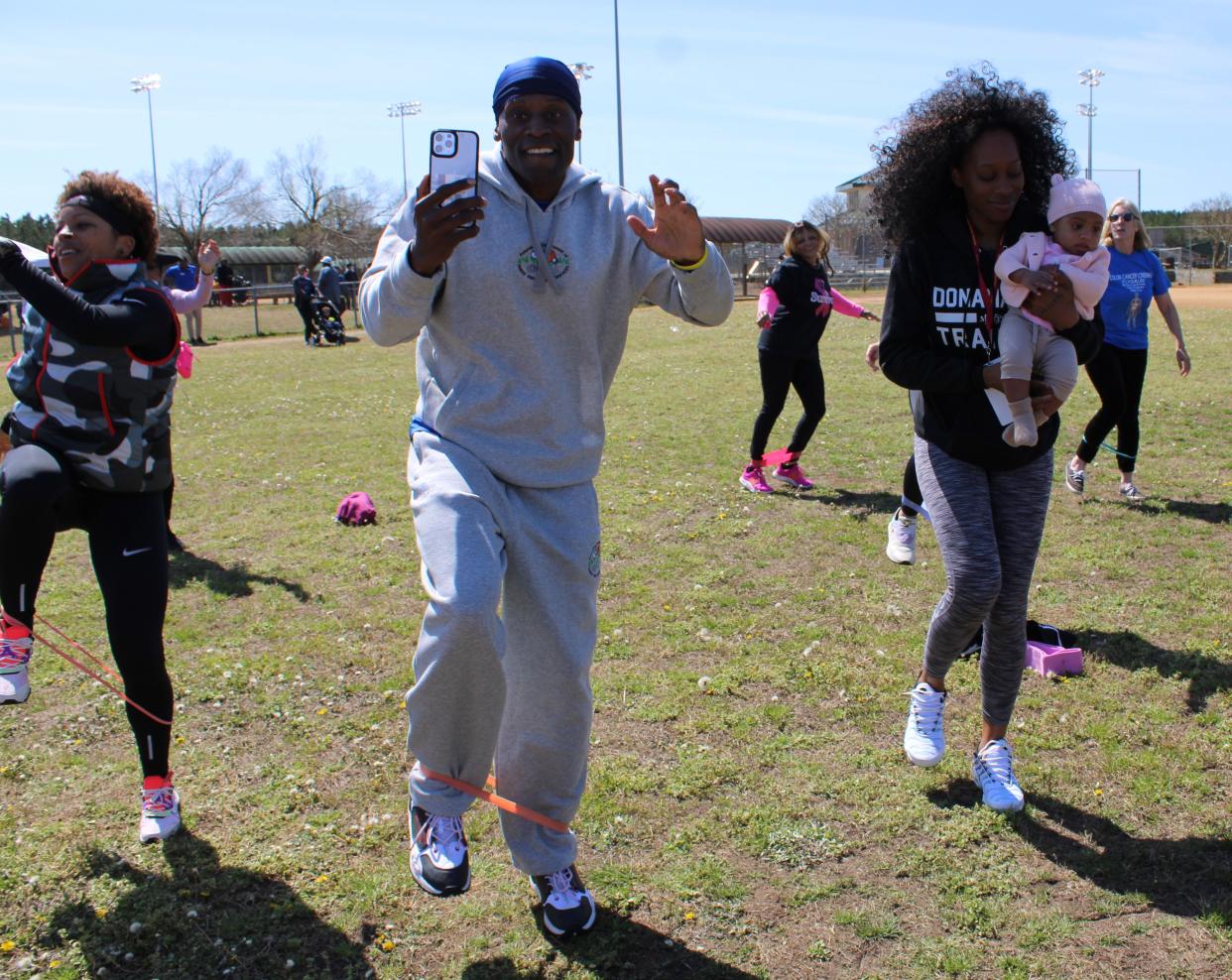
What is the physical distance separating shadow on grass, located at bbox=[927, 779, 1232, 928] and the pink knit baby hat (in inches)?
78.4

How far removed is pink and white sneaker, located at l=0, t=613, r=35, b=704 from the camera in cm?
355

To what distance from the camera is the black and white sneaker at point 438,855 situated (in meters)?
2.91

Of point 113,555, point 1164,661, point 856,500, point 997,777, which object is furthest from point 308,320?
point 997,777

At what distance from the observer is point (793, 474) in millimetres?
8664

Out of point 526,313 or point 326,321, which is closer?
point 526,313

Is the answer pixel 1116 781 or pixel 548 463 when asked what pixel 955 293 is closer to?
pixel 548 463

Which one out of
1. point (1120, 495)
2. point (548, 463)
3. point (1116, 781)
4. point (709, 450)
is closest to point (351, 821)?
point (548, 463)

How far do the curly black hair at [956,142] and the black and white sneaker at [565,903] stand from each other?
2405 mm

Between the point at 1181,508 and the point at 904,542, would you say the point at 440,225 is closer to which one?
the point at 904,542

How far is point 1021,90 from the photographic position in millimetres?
3842

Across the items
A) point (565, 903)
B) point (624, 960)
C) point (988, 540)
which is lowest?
point (624, 960)

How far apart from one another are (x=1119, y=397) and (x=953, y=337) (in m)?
4.82

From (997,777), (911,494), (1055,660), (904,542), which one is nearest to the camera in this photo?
(997,777)

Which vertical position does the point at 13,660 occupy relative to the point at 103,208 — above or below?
below
